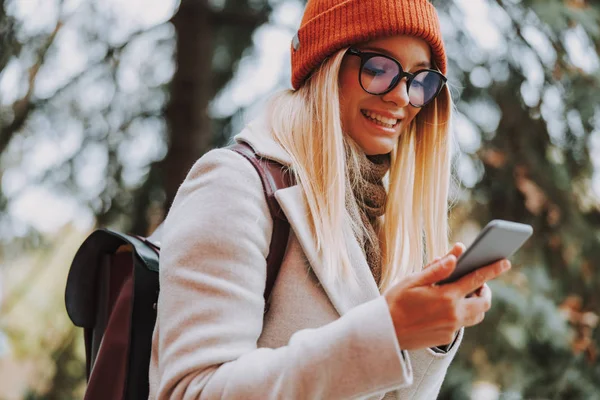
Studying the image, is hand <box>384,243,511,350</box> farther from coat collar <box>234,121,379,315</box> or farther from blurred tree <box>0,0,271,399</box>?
blurred tree <box>0,0,271,399</box>

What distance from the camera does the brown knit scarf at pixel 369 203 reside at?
5.70 feet

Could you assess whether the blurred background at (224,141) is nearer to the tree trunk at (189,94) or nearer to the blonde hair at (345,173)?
the tree trunk at (189,94)

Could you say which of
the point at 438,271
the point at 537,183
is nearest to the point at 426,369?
the point at 438,271

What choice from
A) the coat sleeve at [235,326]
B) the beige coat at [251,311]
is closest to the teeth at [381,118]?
the beige coat at [251,311]

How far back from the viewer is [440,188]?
194 centimetres

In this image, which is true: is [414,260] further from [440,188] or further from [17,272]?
[17,272]

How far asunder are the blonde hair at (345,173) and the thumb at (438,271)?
286 millimetres

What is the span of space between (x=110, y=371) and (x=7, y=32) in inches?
113

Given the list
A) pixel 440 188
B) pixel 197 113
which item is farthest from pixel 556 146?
pixel 440 188

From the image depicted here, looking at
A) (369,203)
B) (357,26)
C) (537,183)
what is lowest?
(537,183)

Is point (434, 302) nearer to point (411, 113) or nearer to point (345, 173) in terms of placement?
point (345, 173)

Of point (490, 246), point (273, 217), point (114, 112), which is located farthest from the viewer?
point (114, 112)

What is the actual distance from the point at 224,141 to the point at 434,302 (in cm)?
392

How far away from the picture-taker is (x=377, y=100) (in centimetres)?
176
